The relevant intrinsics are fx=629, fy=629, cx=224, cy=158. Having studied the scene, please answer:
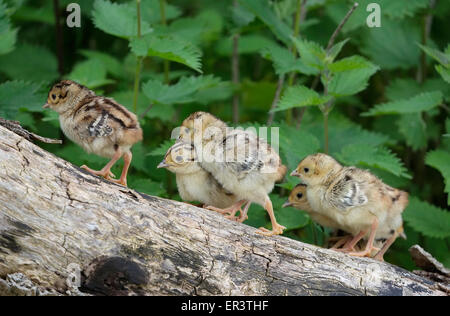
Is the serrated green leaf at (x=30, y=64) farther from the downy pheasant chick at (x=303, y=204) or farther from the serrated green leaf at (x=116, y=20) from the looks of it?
the downy pheasant chick at (x=303, y=204)

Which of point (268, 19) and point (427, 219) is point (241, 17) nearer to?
point (268, 19)

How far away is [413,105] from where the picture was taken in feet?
14.0

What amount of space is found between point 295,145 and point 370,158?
0.49 m

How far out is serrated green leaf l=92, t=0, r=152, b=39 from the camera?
4.05 meters

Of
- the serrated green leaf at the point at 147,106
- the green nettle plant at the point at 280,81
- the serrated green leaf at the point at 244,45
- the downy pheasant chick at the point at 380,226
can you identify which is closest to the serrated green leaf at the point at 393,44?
the green nettle plant at the point at 280,81

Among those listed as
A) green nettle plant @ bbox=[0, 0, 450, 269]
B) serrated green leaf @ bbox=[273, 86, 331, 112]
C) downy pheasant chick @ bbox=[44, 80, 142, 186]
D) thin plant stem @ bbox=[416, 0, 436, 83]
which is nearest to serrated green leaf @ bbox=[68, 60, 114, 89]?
green nettle plant @ bbox=[0, 0, 450, 269]

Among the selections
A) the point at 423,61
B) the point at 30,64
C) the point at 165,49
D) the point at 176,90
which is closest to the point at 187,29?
the point at 176,90

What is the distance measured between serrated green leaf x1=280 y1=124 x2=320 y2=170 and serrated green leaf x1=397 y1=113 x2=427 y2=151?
115 cm

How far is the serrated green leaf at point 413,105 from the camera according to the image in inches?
165

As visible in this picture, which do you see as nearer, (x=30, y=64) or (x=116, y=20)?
(x=116, y=20)

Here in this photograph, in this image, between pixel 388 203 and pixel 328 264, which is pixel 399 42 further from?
pixel 328 264

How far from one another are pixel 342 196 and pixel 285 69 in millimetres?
1094

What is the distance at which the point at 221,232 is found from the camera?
10.5ft

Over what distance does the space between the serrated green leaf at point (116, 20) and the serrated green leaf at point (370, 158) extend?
150 centimetres
